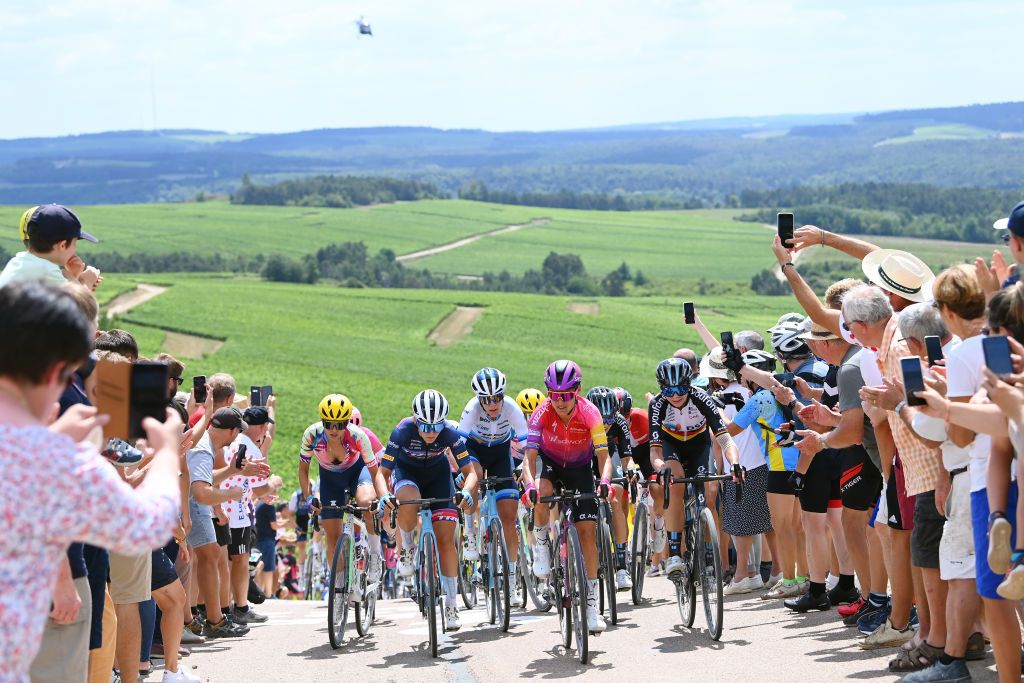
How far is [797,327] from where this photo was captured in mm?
11656

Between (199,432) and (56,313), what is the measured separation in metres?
4.07

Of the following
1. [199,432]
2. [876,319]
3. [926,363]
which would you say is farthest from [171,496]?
[876,319]

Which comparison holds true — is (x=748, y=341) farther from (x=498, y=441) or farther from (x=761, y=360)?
(x=498, y=441)

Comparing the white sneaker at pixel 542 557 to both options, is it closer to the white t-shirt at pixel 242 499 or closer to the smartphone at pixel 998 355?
the white t-shirt at pixel 242 499

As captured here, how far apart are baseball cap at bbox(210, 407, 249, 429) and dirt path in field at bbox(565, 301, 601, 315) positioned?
90263mm

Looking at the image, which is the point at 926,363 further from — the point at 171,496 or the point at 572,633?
the point at 171,496

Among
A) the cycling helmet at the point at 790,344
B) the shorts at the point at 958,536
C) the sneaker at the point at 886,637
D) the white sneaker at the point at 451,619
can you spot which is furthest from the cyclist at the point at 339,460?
the shorts at the point at 958,536

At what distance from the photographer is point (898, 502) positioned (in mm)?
8336

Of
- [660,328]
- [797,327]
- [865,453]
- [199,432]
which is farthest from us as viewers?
[660,328]

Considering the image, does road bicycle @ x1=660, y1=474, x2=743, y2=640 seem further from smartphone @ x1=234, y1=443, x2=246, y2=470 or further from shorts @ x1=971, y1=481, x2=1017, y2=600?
shorts @ x1=971, y1=481, x2=1017, y2=600

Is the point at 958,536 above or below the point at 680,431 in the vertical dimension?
above

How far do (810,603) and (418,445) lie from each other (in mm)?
3636

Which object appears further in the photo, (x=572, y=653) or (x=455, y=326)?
(x=455, y=326)

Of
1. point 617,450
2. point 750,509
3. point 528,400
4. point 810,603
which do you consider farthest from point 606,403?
point 810,603
